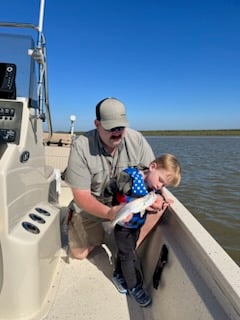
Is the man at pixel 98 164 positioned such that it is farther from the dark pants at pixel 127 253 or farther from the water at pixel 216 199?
the water at pixel 216 199

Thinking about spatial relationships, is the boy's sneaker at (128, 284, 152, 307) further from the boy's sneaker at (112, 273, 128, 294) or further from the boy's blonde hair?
the boy's blonde hair

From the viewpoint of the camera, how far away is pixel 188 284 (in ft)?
5.01

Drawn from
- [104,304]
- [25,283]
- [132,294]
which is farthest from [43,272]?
[132,294]

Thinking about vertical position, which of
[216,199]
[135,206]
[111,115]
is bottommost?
[216,199]

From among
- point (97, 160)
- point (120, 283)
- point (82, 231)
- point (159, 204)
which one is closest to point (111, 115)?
point (97, 160)

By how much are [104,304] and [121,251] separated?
33cm

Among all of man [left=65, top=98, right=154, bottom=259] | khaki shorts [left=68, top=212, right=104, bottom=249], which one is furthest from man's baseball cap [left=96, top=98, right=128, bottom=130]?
khaki shorts [left=68, top=212, right=104, bottom=249]

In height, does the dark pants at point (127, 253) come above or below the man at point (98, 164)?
below

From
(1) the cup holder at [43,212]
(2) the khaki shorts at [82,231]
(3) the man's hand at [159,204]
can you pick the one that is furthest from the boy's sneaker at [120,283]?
(1) the cup holder at [43,212]

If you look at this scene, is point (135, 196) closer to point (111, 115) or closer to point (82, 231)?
point (111, 115)

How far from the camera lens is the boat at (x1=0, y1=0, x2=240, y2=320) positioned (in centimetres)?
148

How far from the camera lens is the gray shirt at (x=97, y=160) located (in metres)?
2.09

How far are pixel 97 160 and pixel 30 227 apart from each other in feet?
2.16

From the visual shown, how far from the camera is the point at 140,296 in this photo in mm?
2018
